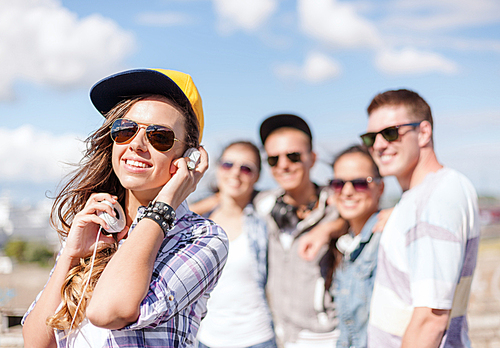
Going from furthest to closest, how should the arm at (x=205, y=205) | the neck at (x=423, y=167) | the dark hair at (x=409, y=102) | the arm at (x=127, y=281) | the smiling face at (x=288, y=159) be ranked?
the arm at (x=205, y=205), the smiling face at (x=288, y=159), the dark hair at (x=409, y=102), the neck at (x=423, y=167), the arm at (x=127, y=281)

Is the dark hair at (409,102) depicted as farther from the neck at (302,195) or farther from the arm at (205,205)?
the arm at (205,205)

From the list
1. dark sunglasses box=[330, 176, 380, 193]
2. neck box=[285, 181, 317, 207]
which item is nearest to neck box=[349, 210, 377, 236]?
dark sunglasses box=[330, 176, 380, 193]

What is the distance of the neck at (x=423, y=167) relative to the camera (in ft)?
8.87

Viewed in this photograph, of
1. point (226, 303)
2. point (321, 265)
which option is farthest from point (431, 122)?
point (226, 303)

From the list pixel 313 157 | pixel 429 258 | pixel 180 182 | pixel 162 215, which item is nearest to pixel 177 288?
pixel 162 215

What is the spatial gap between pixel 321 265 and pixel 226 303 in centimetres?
95

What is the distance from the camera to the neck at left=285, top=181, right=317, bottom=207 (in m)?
4.19

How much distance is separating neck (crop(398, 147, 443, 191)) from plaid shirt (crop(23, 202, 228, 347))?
1.54 m

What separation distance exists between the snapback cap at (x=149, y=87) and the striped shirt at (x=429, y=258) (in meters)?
1.46

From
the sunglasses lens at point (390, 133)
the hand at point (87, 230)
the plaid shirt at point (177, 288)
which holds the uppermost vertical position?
the sunglasses lens at point (390, 133)

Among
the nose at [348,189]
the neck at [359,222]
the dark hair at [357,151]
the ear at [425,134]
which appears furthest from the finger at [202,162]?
the dark hair at [357,151]

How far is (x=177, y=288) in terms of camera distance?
160 cm

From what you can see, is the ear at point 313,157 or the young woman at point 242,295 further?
the ear at point 313,157

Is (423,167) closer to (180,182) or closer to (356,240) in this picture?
(356,240)
